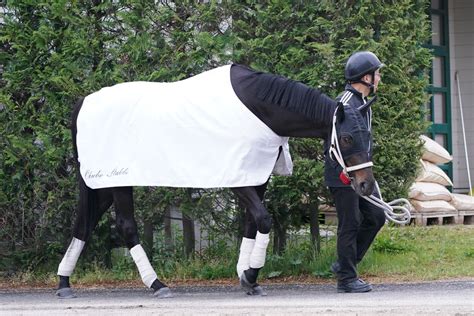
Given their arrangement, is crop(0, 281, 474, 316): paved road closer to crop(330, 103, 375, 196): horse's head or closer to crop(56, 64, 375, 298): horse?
crop(56, 64, 375, 298): horse

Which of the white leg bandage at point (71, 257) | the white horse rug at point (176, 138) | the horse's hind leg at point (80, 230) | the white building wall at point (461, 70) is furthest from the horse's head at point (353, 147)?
the white building wall at point (461, 70)

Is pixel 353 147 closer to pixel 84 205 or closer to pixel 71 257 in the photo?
pixel 84 205

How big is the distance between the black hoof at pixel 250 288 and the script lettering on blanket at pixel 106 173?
1.30 meters

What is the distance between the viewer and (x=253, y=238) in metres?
7.67

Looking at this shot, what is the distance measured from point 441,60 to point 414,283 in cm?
659

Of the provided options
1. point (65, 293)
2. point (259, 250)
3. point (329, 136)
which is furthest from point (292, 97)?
point (65, 293)

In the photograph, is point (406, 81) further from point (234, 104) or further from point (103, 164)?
point (103, 164)

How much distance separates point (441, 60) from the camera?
1402 centimetres

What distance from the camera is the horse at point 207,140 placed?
7332 mm

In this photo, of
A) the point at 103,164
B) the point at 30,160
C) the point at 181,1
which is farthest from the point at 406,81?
the point at 30,160

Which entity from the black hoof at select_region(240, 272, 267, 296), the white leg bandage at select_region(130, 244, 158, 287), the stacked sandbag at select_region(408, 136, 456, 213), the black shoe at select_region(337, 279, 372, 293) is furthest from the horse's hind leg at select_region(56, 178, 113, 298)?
the stacked sandbag at select_region(408, 136, 456, 213)

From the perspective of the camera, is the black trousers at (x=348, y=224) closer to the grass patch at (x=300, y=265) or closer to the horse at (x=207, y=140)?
the horse at (x=207, y=140)

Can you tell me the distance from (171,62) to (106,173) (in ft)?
4.45

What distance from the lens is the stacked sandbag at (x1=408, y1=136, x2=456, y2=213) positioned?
38.5 feet
